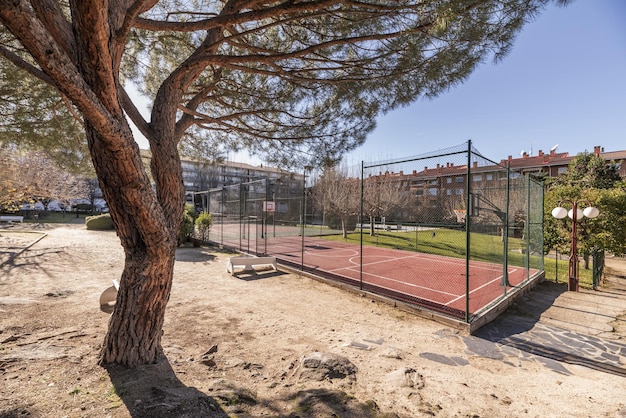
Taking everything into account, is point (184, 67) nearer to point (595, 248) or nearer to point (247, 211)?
point (247, 211)

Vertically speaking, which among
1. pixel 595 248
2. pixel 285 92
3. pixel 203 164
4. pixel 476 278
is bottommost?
pixel 476 278

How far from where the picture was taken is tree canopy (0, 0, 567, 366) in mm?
2215

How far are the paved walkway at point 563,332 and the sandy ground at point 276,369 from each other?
0.70 feet

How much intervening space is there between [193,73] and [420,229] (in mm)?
13828

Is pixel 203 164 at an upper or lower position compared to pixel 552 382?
upper

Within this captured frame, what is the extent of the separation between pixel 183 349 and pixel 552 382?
174 inches

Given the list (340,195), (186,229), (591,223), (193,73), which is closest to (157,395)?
(193,73)

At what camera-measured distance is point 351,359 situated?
366 cm

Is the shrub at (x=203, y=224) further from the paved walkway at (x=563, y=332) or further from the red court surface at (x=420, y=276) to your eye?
the paved walkway at (x=563, y=332)

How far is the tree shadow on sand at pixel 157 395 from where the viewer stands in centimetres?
223

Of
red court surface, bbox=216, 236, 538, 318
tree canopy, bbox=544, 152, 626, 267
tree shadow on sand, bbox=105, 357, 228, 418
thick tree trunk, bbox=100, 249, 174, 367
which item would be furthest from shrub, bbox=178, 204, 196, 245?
tree canopy, bbox=544, 152, 626, 267

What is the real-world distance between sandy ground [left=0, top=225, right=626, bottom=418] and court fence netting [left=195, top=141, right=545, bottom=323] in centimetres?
142

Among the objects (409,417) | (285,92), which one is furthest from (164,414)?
(285,92)

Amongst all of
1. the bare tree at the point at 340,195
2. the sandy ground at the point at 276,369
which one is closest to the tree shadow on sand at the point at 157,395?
the sandy ground at the point at 276,369
